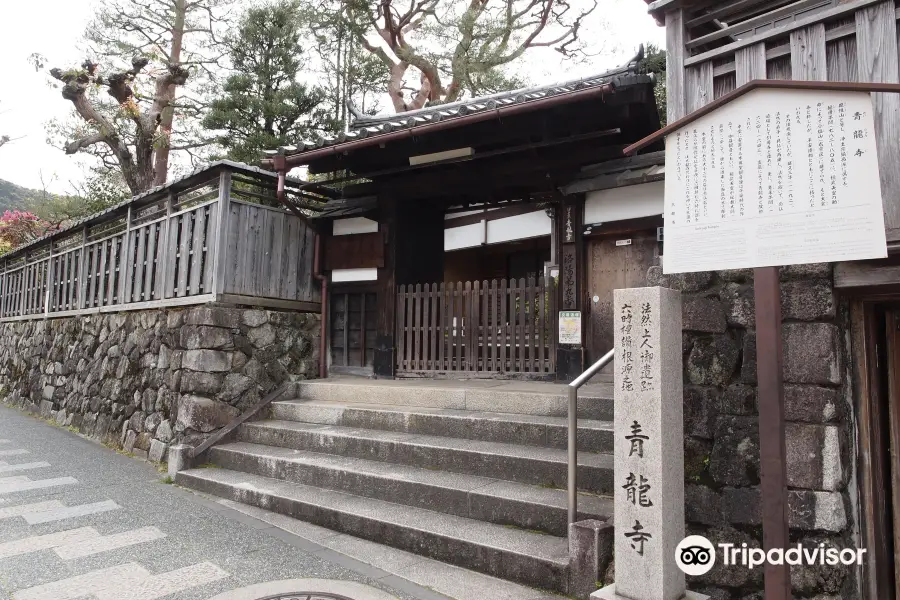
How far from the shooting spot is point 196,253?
8.56 m

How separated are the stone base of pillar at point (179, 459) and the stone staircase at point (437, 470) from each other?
16cm

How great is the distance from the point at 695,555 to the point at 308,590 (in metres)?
2.76

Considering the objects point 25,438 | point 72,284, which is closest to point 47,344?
point 72,284

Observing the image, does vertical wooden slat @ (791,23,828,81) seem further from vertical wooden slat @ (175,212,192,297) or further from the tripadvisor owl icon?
vertical wooden slat @ (175,212,192,297)

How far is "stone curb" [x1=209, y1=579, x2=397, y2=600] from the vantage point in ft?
13.1

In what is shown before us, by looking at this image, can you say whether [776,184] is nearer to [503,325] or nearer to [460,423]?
[460,423]

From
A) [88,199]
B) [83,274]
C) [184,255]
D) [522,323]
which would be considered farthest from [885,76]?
[88,199]

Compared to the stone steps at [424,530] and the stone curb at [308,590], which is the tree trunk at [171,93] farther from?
the stone curb at [308,590]

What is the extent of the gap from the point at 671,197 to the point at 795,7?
2.11 m

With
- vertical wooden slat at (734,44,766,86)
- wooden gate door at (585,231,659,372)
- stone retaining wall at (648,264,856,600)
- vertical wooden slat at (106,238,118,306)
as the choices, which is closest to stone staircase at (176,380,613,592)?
stone retaining wall at (648,264,856,600)

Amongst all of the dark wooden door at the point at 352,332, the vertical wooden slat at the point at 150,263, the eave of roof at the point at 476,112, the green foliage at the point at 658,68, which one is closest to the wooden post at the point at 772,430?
the eave of roof at the point at 476,112

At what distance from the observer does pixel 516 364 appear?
796cm

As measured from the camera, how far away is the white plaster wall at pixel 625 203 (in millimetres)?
7215

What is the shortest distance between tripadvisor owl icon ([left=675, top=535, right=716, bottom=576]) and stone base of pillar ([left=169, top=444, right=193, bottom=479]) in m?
6.31
